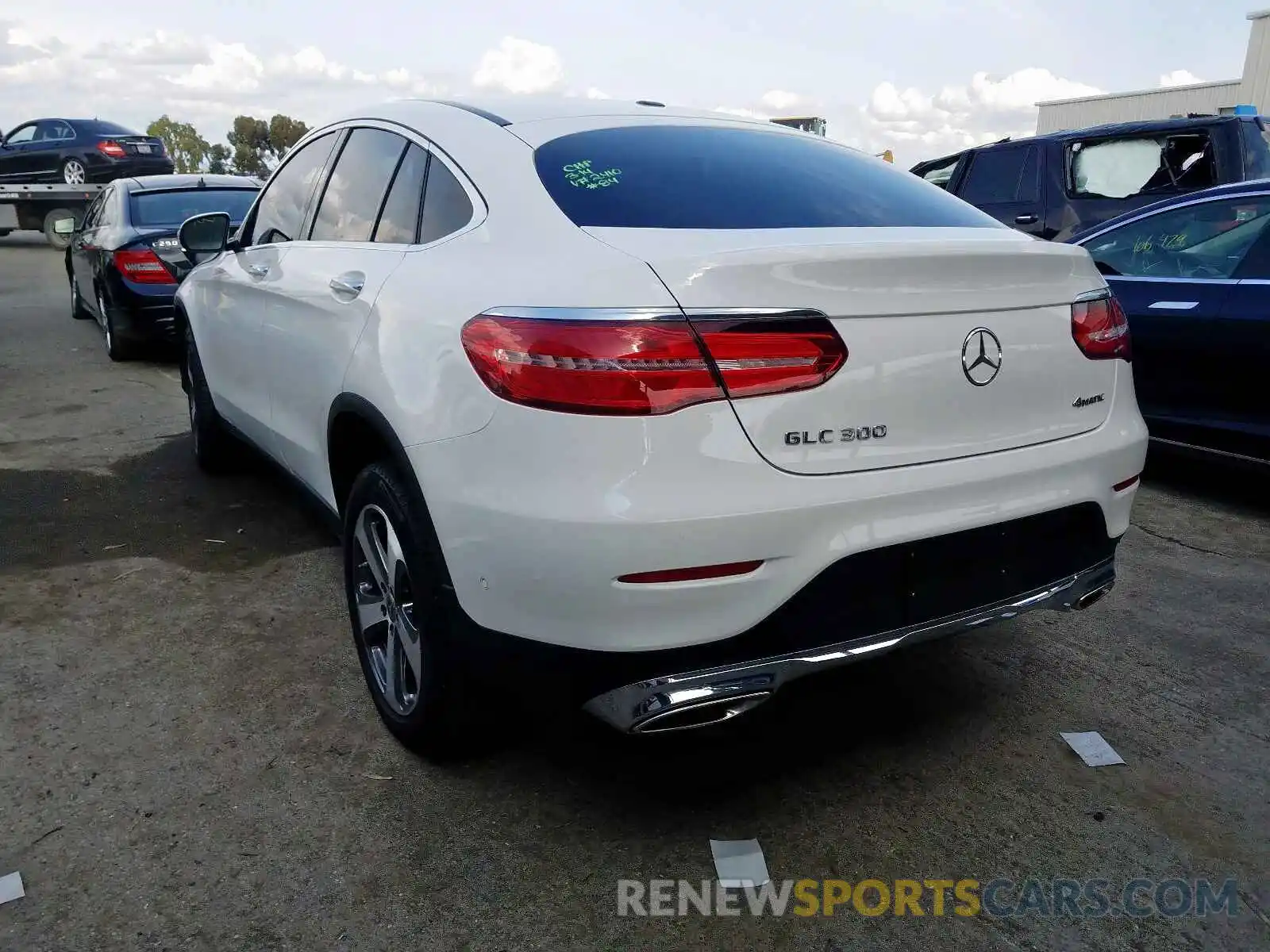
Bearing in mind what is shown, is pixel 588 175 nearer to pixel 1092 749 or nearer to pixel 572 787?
pixel 572 787

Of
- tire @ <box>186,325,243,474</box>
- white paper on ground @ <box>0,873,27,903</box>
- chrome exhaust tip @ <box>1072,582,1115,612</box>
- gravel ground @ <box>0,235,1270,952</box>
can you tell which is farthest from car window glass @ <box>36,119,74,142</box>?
chrome exhaust tip @ <box>1072,582,1115,612</box>

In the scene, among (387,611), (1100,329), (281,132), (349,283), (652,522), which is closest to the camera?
(652,522)

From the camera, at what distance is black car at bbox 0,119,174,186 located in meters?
19.0

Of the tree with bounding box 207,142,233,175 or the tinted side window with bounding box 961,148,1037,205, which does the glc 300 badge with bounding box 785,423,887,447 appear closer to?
the tinted side window with bounding box 961,148,1037,205

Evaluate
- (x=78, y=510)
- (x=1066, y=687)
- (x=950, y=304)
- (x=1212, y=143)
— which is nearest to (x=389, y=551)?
(x=950, y=304)

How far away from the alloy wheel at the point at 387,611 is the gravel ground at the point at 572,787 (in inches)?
6.8

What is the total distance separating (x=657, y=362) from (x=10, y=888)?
1.73 metres

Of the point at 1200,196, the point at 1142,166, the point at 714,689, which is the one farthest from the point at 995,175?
the point at 714,689

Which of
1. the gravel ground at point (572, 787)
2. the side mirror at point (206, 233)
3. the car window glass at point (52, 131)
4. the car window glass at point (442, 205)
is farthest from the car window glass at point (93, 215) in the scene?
the car window glass at point (52, 131)

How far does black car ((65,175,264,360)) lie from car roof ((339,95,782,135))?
5342 millimetres

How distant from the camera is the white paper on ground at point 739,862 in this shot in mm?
2268

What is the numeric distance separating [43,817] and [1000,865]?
216 cm

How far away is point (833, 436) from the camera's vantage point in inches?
83.8

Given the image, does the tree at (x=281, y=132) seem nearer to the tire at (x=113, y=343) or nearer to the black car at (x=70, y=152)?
the black car at (x=70, y=152)
